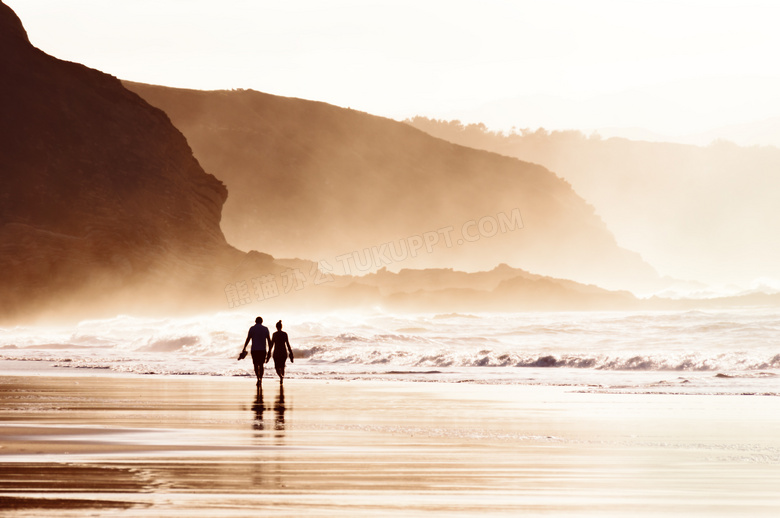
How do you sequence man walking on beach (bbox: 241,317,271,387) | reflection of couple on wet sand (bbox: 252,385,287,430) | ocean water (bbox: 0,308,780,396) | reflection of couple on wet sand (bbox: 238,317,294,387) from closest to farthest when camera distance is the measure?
reflection of couple on wet sand (bbox: 252,385,287,430), man walking on beach (bbox: 241,317,271,387), reflection of couple on wet sand (bbox: 238,317,294,387), ocean water (bbox: 0,308,780,396)

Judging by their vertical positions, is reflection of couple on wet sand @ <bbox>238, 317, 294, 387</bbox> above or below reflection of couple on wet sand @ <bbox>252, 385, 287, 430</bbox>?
above

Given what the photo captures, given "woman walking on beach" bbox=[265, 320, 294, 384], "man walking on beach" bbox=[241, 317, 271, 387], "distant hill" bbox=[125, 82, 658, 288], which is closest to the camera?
"man walking on beach" bbox=[241, 317, 271, 387]

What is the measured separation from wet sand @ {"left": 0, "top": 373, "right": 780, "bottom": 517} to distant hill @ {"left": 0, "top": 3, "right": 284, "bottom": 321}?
64.7 meters

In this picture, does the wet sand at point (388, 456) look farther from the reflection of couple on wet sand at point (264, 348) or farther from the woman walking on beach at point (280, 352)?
the woman walking on beach at point (280, 352)

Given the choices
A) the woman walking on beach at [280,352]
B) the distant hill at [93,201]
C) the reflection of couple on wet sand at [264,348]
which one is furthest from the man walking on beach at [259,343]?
the distant hill at [93,201]

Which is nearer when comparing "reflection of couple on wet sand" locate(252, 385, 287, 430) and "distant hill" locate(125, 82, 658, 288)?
"reflection of couple on wet sand" locate(252, 385, 287, 430)

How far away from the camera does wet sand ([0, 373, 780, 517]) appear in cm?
750

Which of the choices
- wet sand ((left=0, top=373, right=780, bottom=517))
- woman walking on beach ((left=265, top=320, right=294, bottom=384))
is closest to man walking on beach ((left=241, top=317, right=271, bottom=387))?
woman walking on beach ((left=265, top=320, right=294, bottom=384))

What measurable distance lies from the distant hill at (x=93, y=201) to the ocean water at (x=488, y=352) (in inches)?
1052

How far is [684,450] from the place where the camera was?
1098 cm

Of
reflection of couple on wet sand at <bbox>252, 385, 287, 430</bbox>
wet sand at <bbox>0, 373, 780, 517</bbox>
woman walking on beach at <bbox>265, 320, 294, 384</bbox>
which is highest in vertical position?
woman walking on beach at <bbox>265, 320, 294, 384</bbox>

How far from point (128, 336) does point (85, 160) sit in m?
41.1

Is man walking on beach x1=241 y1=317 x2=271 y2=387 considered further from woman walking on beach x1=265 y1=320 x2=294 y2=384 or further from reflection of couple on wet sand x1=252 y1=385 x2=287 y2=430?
reflection of couple on wet sand x1=252 y1=385 x2=287 y2=430

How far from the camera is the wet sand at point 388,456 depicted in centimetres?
750
